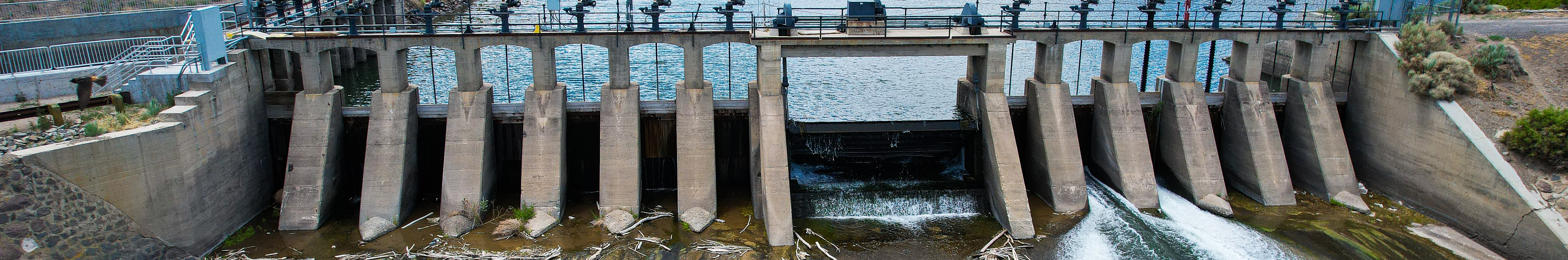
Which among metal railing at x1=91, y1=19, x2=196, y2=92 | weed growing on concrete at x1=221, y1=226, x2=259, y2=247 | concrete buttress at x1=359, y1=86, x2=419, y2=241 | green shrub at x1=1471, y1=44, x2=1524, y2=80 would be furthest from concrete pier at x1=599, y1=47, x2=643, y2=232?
green shrub at x1=1471, y1=44, x2=1524, y2=80

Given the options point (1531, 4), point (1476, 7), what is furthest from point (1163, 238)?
point (1531, 4)

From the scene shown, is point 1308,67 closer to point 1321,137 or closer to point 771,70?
point 1321,137

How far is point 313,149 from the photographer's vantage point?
2217 cm

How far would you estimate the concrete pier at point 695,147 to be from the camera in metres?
22.6

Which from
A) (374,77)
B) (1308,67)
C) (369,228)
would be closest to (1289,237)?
(1308,67)

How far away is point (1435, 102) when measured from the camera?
74.1ft

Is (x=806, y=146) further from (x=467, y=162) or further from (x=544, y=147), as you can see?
(x=467, y=162)

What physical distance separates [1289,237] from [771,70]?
40.3 ft

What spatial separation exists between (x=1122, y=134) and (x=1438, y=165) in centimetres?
702

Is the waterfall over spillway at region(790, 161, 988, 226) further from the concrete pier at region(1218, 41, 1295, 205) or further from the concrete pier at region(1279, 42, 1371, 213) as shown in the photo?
the concrete pier at region(1279, 42, 1371, 213)

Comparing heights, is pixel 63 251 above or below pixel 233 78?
below

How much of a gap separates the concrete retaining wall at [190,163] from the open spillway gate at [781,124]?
1.05 metres

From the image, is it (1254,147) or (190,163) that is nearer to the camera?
(190,163)

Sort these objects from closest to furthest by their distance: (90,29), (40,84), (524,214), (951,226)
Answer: (40,84), (524,214), (951,226), (90,29)
